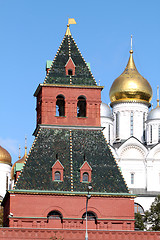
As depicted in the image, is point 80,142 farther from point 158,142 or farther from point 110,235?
point 158,142

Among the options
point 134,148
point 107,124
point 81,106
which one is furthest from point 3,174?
point 81,106

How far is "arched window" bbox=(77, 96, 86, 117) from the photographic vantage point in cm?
4672

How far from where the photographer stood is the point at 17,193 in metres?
42.5

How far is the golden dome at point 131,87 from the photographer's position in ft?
A: 259

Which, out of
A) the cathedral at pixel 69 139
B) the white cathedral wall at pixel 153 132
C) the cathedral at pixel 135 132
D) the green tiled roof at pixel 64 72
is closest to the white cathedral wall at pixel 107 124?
the cathedral at pixel 135 132

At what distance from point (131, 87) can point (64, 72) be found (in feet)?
108

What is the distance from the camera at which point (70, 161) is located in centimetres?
4397

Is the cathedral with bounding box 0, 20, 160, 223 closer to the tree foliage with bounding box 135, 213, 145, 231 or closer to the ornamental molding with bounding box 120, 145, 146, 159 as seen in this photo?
the tree foliage with bounding box 135, 213, 145, 231

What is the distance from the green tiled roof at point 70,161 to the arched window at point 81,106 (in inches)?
78.4

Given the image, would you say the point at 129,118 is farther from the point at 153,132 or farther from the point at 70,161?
the point at 70,161

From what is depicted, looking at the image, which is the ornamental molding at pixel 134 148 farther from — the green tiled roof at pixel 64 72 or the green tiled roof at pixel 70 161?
the green tiled roof at pixel 70 161

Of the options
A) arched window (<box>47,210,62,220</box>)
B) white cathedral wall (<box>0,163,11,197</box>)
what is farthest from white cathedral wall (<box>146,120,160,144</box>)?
arched window (<box>47,210,62,220</box>)

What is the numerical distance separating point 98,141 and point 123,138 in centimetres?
3446

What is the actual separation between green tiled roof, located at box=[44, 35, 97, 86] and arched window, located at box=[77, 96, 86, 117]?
917 mm
